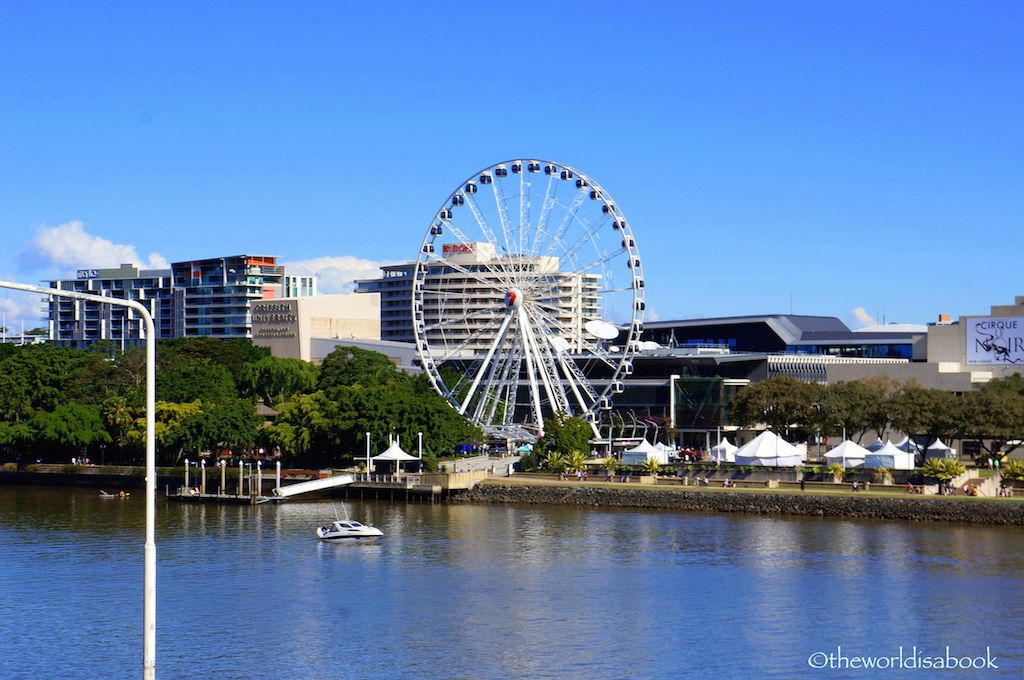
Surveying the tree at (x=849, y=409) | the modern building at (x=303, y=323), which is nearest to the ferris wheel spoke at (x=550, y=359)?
the tree at (x=849, y=409)

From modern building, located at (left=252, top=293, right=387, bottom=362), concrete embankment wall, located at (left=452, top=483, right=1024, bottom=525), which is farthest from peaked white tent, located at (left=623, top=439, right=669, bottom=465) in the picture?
modern building, located at (left=252, top=293, right=387, bottom=362)

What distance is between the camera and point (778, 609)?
5775 centimetres

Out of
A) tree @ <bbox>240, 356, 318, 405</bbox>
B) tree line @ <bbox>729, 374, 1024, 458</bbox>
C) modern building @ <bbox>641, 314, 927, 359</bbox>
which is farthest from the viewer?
modern building @ <bbox>641, 314, 927, 359</bbox>

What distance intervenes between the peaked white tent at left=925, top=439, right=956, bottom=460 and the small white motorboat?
41.6 meters

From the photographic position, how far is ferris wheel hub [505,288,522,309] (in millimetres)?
113312

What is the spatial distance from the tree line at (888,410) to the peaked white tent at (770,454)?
1225 centimetres

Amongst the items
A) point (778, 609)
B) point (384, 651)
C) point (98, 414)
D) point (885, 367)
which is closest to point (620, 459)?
point (885, 367)

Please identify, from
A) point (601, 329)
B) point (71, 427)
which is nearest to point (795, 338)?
point (601, 329)

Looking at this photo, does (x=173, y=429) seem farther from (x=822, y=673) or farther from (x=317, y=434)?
(x=822, y=673)

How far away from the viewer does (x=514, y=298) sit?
113562 millimetres

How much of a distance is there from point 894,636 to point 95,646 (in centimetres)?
2733

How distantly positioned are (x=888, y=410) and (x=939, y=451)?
7346mm

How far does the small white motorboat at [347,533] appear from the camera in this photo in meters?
78.3

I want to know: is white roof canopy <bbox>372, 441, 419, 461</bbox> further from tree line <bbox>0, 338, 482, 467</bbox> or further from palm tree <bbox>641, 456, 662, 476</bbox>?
palm tree <bbox>641, 456, 662, 476</bbox>
